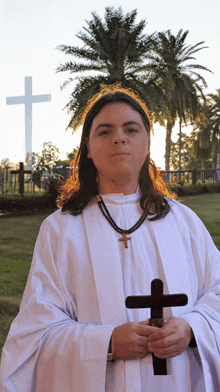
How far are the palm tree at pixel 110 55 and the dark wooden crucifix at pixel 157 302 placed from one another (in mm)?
18650

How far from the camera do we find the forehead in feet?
5.86

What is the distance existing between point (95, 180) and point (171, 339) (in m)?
0.85

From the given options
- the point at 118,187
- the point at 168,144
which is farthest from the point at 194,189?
the point at 118,187

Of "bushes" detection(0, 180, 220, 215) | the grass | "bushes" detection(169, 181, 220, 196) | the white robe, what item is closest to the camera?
the white robe

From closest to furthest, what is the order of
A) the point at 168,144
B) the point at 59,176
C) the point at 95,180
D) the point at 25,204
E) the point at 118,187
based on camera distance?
1. the point at 118,187
2. the point at 95,180
3. the point at 25,204
4. the point at 59,176
5. the point at 168,144

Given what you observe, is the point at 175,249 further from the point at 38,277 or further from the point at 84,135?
the point at 84,135

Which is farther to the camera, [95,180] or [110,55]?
[110,55]

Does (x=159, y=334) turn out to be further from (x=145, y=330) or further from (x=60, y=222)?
(x=60, y=222)

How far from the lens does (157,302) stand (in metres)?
1.43

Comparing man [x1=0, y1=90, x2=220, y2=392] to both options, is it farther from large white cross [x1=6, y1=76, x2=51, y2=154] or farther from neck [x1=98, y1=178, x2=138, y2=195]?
large white cross [x1=6, y1=76, x2=51, y2=154]

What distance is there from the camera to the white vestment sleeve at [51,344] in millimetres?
1499

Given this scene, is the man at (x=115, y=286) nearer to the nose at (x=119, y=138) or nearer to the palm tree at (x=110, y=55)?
the nose at (x=119, y=138)

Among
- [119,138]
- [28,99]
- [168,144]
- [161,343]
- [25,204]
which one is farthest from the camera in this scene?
[28,99]

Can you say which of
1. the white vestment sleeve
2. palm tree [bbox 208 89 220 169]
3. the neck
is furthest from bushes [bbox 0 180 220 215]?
palm tree [bbox 208 89 220 169]
